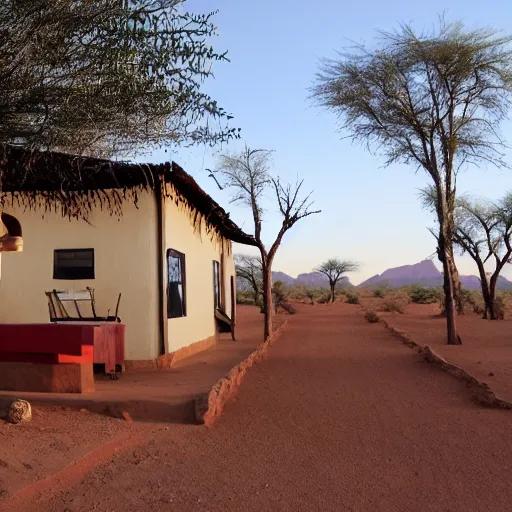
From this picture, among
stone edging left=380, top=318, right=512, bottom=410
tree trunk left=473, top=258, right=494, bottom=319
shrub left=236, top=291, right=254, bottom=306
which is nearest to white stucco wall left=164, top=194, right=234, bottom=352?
stone edging left=380, top=318, right=512, bottom=410

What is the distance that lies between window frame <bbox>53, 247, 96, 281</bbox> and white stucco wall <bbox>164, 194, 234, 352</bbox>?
132 centimetres

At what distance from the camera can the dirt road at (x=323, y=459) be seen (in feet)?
14.2

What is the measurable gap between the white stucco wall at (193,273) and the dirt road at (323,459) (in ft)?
11.4

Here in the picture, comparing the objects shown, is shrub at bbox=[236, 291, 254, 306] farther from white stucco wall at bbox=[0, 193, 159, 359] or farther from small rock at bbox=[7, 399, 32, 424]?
small rock at bbox=[7, 399, 32, 424]

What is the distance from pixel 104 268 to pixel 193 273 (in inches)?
126

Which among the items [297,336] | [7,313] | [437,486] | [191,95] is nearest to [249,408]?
[437,486]

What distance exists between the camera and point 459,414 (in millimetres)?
6812

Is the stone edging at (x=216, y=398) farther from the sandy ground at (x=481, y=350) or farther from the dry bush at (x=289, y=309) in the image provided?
the dry bush at (x=289, y=309)

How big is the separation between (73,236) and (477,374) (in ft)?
23.7

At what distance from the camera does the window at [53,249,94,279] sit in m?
10.4

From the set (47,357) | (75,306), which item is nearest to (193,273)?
(75,306)

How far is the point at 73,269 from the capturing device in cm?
1050

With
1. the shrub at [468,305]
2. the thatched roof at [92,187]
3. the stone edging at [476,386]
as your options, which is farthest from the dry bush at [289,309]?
the thatched roof at [92,187]

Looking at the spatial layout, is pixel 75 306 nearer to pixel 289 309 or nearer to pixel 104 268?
pixel 104 268
